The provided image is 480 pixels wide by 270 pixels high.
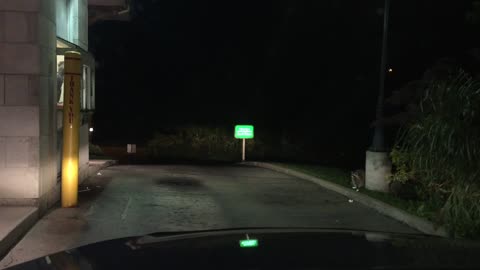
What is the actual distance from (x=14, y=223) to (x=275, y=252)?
6565 millimetres

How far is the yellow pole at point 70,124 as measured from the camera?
10492mm

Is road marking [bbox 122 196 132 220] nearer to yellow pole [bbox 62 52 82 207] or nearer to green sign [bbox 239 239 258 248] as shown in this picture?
yellow pole [bbox 62 52 82 207]

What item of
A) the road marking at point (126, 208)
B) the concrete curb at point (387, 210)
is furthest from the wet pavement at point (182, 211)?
the concrete curb at point (387, 210)

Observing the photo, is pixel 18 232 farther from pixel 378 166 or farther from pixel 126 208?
pixel 378 166

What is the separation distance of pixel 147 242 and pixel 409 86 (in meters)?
13.0

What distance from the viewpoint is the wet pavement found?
28.7 feet

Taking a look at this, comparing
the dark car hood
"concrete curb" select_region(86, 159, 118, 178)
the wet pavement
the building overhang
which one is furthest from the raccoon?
the dark car hood

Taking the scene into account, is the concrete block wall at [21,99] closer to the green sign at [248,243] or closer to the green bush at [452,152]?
the green bush at [452,152]

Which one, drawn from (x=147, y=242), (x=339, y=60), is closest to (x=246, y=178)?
(x=147, y=242)

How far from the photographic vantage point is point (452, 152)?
8.43 meters

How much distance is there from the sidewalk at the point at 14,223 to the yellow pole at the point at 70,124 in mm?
1115

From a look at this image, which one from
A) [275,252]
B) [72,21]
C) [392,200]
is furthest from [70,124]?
[275,252]

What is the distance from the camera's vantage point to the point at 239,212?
35.9 ft

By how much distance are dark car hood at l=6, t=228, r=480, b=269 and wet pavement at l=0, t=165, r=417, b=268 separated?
4.50 meters
